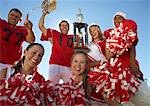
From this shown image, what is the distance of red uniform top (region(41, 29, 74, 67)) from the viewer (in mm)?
2494

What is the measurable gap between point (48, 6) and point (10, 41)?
44cm

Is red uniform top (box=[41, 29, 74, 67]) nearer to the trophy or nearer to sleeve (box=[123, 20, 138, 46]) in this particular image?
the trophy

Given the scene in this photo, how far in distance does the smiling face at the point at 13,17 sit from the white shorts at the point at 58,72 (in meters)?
0.47

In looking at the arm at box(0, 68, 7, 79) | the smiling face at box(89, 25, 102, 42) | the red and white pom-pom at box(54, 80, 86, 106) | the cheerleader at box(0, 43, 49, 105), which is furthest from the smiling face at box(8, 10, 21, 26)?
the red and white pom-pom at box(54, 80, 86, 106)

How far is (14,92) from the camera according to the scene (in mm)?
1510

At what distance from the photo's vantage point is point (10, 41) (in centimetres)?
239

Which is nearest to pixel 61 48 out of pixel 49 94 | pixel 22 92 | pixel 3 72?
pixel 3 72

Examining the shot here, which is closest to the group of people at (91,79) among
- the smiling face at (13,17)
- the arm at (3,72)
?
the arm at (3,72)

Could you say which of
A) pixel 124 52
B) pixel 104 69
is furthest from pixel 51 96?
pixel 124 52

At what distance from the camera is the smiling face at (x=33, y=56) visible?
177 cm

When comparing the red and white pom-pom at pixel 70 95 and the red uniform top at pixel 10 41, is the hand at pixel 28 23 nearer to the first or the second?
the red uniform top at pixel 10 41

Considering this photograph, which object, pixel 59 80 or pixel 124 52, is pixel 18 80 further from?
pixel 59 80

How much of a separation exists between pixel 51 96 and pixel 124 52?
0.47 m

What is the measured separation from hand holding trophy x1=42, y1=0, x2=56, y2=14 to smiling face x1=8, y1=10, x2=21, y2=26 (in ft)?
0.87
